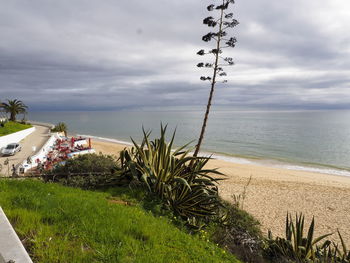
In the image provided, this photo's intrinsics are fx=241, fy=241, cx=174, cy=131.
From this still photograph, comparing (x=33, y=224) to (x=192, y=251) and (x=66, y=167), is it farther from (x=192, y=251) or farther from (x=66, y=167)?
(x=66, y=167)

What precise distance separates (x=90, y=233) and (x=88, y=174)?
4.52m

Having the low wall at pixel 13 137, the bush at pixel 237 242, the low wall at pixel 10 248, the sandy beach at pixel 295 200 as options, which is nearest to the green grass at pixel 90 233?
the low wall at pixel 10 248

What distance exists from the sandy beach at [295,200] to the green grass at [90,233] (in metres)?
7.92

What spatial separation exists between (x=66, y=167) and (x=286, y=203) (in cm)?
1283

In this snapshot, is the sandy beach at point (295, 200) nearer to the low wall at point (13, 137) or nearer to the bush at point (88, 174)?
the bush at point (88, 174)

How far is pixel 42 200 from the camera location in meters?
4.27

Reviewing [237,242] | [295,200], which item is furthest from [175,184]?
[295,200]

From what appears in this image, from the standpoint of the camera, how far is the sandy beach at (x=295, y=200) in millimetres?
11820

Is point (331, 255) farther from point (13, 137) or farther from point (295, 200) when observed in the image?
point (13, 137)

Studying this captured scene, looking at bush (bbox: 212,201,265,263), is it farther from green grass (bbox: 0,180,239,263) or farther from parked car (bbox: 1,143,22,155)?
parked car (bbox: 1,143,22,155)

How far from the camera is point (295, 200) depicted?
15586mm

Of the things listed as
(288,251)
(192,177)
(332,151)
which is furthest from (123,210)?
(332,151)

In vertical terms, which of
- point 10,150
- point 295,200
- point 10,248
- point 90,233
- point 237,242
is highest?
point 10,248

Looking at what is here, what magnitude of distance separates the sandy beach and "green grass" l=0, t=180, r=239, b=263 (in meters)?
7.92
